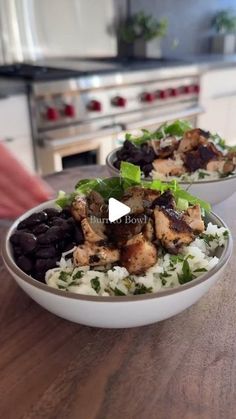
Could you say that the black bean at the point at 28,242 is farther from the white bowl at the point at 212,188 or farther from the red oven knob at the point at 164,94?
the red oven knob at the point at 164,94

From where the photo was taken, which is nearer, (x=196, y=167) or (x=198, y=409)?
(x=198, y=409)

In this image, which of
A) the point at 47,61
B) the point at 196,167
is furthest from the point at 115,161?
the point at 47,61

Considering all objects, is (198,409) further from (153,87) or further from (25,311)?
(153,87)

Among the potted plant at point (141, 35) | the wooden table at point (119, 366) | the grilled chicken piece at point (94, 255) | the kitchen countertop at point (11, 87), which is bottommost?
the wooden table at point (119, 366)

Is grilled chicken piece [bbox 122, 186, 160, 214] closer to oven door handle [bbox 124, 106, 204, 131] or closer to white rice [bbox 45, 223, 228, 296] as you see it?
white rice [bbox 45, 223, 228, 296]

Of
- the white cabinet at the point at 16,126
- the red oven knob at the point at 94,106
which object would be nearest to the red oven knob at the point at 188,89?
the red oven knob at the point at 94,106

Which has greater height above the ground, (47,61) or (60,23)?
(60,23)

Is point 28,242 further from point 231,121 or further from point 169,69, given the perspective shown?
point 231,121
